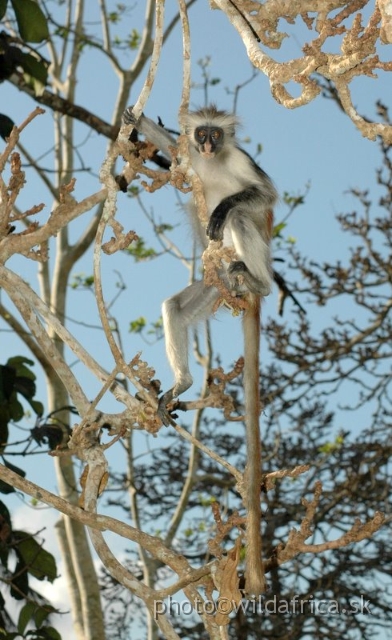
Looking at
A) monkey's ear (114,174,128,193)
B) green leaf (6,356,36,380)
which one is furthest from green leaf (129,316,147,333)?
monkey's ear (114,174,128,193)

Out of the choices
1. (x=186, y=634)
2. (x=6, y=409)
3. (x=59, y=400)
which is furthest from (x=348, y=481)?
(x=6, y=409)

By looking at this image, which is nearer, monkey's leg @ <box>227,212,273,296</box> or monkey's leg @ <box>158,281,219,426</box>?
monkey's leg @ <box>227,212,273,296</box>

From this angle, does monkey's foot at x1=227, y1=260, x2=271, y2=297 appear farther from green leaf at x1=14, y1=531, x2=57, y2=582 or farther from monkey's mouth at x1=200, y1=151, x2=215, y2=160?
green leaf at x1=14, y1=531, x2=57, y2=582

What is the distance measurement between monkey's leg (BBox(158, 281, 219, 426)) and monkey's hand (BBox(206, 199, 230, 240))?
21.4 inches

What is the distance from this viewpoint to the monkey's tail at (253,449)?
148 inches

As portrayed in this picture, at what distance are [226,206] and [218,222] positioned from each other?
24 cm

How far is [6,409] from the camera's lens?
5.86 meters

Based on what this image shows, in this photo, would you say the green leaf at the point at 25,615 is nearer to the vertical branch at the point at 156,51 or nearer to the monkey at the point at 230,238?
the monkey at the point at 230,238

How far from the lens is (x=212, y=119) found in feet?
19.6

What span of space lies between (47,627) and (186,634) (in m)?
3.46

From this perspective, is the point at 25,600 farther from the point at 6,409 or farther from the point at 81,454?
the point at 81,454

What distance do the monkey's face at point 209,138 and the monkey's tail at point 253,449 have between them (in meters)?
1.05

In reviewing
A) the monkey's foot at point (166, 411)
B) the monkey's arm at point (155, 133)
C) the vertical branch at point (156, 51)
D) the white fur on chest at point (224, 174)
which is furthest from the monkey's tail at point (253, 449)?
the vertical branch at point (156, 51)

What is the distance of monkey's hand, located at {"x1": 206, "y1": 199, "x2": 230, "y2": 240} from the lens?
468 centimetres
